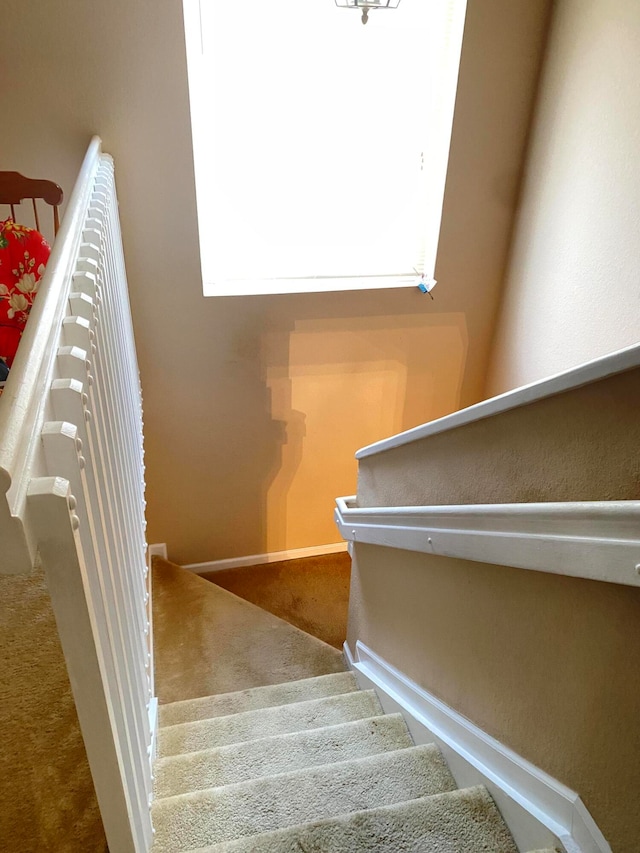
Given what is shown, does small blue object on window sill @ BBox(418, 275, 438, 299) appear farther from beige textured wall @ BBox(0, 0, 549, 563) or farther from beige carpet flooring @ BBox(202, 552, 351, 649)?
beige carpet flooring @ BBox(202, 552, 351, 649)

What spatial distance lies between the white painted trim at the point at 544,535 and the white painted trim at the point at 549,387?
7.3 inches

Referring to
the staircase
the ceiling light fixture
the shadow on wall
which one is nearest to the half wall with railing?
the staircase

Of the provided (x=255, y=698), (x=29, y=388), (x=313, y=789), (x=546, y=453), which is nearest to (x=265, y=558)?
(x=255, y=698)

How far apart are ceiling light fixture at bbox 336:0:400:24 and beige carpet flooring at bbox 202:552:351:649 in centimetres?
269

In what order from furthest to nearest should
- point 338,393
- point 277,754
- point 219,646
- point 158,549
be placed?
point 158,549
point 338,393
point 219,646
point 277,754

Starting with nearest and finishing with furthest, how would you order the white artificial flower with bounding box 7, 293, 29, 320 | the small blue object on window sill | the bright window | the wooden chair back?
1. the white artificial flower with bounding box 7, 293, 29, 320
2. the wooden chair back
3. the bright window
4. the small blue object on window sill

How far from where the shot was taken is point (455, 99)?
8.23ft

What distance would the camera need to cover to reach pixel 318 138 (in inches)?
101

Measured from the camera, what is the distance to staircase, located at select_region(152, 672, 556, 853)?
4.06 feet

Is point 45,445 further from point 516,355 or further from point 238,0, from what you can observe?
point 516,355

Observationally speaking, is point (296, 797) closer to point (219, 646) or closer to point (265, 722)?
point (265, 722)

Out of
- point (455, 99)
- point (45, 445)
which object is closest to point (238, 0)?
point (455, 99)

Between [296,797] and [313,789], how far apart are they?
5cm

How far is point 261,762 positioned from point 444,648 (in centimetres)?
62
